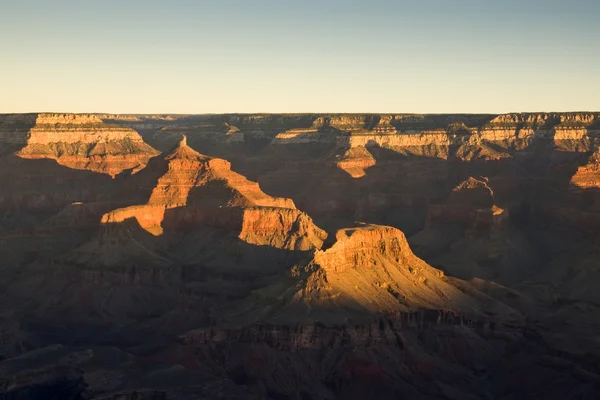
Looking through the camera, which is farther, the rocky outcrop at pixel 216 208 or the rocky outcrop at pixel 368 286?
the rocky outcrop at pixel 216 208

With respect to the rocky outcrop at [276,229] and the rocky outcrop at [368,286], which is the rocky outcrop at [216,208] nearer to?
the rocky outcrop at [276,229]

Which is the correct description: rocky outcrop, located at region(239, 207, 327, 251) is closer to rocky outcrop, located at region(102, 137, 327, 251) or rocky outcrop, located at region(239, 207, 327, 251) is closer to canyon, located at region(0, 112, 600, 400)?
rocky outcrop, located at region(102, 137, 327, 251)

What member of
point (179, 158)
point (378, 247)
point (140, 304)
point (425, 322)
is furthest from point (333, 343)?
→ point (179, 158)

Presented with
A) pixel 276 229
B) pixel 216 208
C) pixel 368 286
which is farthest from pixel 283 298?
pixel 216 208

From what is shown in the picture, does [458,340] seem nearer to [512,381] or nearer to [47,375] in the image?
[512,381]

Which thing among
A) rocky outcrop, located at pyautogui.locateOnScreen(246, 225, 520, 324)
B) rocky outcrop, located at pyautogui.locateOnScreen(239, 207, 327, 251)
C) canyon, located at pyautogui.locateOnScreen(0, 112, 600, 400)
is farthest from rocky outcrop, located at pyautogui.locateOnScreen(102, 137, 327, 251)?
rocky outcrop, located at pyautogui.locateOnScreen(246, 225, 520, 324)

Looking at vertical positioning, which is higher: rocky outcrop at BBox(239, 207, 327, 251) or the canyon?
rocky outcrop at BBox(239, 207, 327, 251)

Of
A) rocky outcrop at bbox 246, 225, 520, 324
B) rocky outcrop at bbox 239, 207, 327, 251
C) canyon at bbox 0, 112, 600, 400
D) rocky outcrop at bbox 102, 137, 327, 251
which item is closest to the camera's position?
canyon at bbox 0, 112, 600, 400

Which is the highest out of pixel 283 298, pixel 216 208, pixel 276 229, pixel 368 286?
pixel 216 208

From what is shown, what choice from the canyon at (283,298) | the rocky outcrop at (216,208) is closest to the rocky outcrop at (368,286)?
the canyon at (283,298)

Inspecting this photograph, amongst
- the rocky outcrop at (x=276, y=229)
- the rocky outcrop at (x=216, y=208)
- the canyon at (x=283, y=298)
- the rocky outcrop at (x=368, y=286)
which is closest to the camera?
the canyon at (x=283, y=298)

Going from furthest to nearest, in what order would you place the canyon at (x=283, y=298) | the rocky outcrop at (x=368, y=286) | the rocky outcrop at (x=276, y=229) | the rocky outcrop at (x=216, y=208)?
1. the rocky outcrop at (x=216, y=208)
2. the rocky outcrop at (x=276, y=229)
3. the rocky outcrop at (x=368, y=286)
4. the canyon at (x=283, y=298)

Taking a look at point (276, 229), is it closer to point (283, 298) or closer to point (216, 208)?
point (216, 208)
